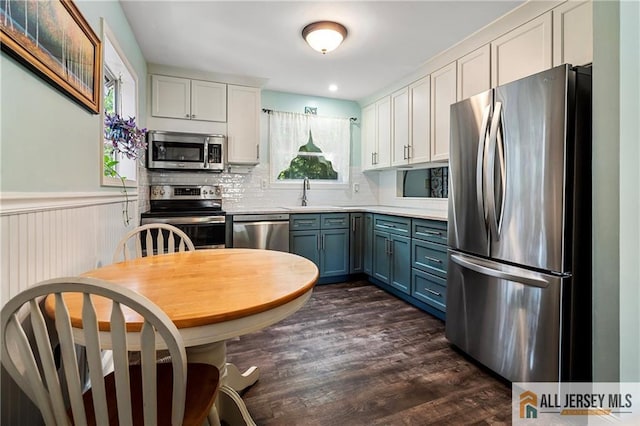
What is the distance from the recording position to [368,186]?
477 centimetres

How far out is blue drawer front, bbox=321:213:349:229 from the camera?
12.4ft

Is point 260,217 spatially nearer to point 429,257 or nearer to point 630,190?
point 429,257

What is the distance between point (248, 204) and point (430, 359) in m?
2.79

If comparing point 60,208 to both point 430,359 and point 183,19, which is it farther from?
Result: point 430,359

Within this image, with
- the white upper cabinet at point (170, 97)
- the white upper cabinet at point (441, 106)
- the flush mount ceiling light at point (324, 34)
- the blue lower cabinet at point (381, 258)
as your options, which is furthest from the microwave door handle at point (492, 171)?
the white upper cabinet at point (170, 97)

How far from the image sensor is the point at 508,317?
5.95 ft

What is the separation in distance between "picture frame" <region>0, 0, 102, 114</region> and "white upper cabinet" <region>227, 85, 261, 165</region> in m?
1.89

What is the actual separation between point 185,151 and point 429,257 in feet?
8.93

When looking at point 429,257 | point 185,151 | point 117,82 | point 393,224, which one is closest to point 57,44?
point 117,82

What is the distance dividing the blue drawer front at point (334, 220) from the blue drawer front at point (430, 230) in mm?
1033

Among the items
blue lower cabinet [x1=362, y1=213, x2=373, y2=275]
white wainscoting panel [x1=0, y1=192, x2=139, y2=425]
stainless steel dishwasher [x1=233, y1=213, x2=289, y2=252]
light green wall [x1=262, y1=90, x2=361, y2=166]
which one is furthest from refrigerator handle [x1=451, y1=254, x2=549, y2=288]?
light green wall [x1=262, y1=90, x2=361, y2=166]

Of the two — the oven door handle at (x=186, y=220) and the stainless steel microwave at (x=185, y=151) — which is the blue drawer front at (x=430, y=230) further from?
the stainless steel microwave at (x=185, y=151)

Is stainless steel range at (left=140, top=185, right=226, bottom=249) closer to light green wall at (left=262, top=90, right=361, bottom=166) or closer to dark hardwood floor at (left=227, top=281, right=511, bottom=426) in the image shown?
dark hardwood floor at (left=227, top=281, right=511, bottom=426)

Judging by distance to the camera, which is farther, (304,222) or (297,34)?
(304,222)
